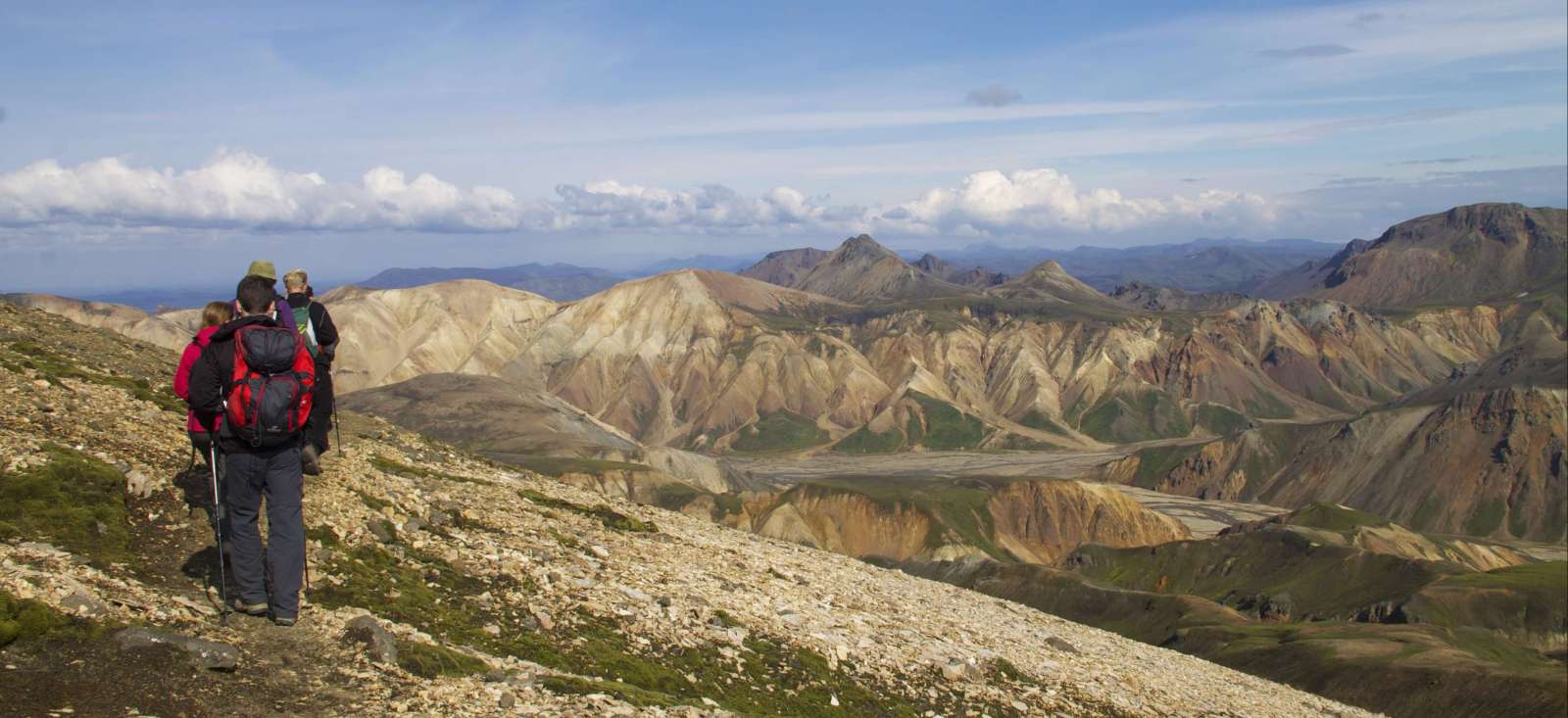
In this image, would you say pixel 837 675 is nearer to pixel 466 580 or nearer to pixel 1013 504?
pixel 466 580

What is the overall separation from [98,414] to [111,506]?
612 centimetres

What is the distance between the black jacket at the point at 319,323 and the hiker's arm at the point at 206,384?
267 cm

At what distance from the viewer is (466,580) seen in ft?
58.9

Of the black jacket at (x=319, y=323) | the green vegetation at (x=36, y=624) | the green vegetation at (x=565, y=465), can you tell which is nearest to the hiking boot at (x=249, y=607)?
the green vegetation at (x=36, y=624)

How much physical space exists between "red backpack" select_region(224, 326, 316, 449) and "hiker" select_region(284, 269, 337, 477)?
1.31 meters

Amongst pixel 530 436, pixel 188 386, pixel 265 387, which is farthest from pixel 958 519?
pixel 265 387

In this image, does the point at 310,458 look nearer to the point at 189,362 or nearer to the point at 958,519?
the point at 189,362

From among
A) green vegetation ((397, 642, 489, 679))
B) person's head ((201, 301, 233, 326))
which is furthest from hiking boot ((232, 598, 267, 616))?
person's head ((201, 301, 233, 326))

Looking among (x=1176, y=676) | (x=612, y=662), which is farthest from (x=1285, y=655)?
(x=612, y=662)

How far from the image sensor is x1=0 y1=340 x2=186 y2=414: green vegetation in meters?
22.4

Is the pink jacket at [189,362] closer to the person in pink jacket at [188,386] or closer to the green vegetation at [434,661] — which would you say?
the person in pink jacket at [188,386]

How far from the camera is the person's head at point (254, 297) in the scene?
40.0ft

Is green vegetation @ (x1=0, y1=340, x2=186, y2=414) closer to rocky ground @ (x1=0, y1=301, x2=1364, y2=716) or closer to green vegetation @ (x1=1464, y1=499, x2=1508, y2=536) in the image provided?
rocky ground @ (x1=0, y1=301, x2=1364, y2=716)

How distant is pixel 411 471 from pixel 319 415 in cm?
1403
